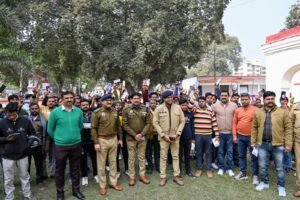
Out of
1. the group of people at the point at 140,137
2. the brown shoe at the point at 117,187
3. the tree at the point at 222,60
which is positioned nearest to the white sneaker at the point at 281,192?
the group of people at the point at 140,137

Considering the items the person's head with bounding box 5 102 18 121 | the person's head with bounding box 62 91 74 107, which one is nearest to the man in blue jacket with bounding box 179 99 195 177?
the person's head with bounding box 62 91 74 107

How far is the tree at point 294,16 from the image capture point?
27.3m

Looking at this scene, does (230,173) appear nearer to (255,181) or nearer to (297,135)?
(255,181)

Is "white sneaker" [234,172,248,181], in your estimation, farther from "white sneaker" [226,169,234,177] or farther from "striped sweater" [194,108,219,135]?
"striped sweater" [194,108,219,135]

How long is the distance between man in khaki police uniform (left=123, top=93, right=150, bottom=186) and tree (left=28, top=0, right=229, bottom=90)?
11.7 metres

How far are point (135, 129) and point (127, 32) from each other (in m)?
15.0

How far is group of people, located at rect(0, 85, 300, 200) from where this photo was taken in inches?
179

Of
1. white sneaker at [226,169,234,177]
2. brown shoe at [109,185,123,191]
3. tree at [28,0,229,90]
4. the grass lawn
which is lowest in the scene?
the grass lawn

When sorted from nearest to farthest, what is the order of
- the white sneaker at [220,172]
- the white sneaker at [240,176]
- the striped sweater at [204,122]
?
1. the white sneaker at [240,176]
2. the striped sweater at [204,122]
3. the white sneaker at [220,172]

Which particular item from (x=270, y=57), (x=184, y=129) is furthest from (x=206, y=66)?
(x=184, y=129)

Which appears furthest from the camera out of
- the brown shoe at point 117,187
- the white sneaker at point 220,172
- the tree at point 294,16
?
the tree at point 294,16

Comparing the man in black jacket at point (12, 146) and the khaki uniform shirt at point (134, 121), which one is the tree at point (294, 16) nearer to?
the khaki uniform shirt at point (134, 121)

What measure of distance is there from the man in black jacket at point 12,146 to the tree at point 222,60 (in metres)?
53.2

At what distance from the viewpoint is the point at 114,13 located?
1950 cm
